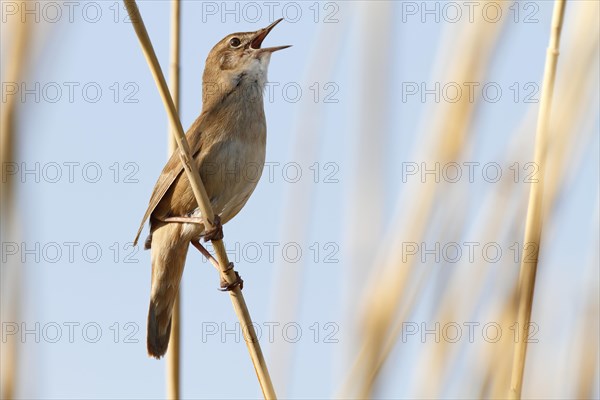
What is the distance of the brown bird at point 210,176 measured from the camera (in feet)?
14.1

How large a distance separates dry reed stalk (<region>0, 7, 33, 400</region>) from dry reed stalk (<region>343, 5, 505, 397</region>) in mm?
1091

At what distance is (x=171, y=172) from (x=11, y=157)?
224 cm

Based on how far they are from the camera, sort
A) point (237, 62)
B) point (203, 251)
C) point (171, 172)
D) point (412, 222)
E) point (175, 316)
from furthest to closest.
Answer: point (237, 62) → point (203, 251) → point (171, 172) → point (175, 316) → point (412, 222)

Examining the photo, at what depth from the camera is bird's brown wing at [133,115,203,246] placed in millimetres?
4402

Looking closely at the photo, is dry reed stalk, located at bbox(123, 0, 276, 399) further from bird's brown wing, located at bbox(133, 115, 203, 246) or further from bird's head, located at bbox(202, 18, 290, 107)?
bird's head, located at bbox(202, 18, 290, 107)

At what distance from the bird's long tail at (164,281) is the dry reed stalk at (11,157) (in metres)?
1.80

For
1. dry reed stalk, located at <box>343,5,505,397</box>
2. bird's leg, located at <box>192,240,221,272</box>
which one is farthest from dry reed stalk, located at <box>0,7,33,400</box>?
bird's leg, located at <box>192,240,221,272</box>

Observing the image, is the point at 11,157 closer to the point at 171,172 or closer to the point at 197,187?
the point at 197,187

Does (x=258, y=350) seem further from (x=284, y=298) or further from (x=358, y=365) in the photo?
(x=284, y=298)

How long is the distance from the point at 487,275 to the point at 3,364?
1733mm

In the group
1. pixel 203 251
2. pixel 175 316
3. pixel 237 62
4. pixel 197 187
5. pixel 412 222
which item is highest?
pixel 237 62

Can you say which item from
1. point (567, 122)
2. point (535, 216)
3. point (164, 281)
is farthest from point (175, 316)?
point (567, 122)

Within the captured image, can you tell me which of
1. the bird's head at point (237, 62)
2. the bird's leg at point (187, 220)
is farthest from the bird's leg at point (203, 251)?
the bird's head at point (237, 62)

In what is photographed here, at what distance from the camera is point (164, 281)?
4355 mm
